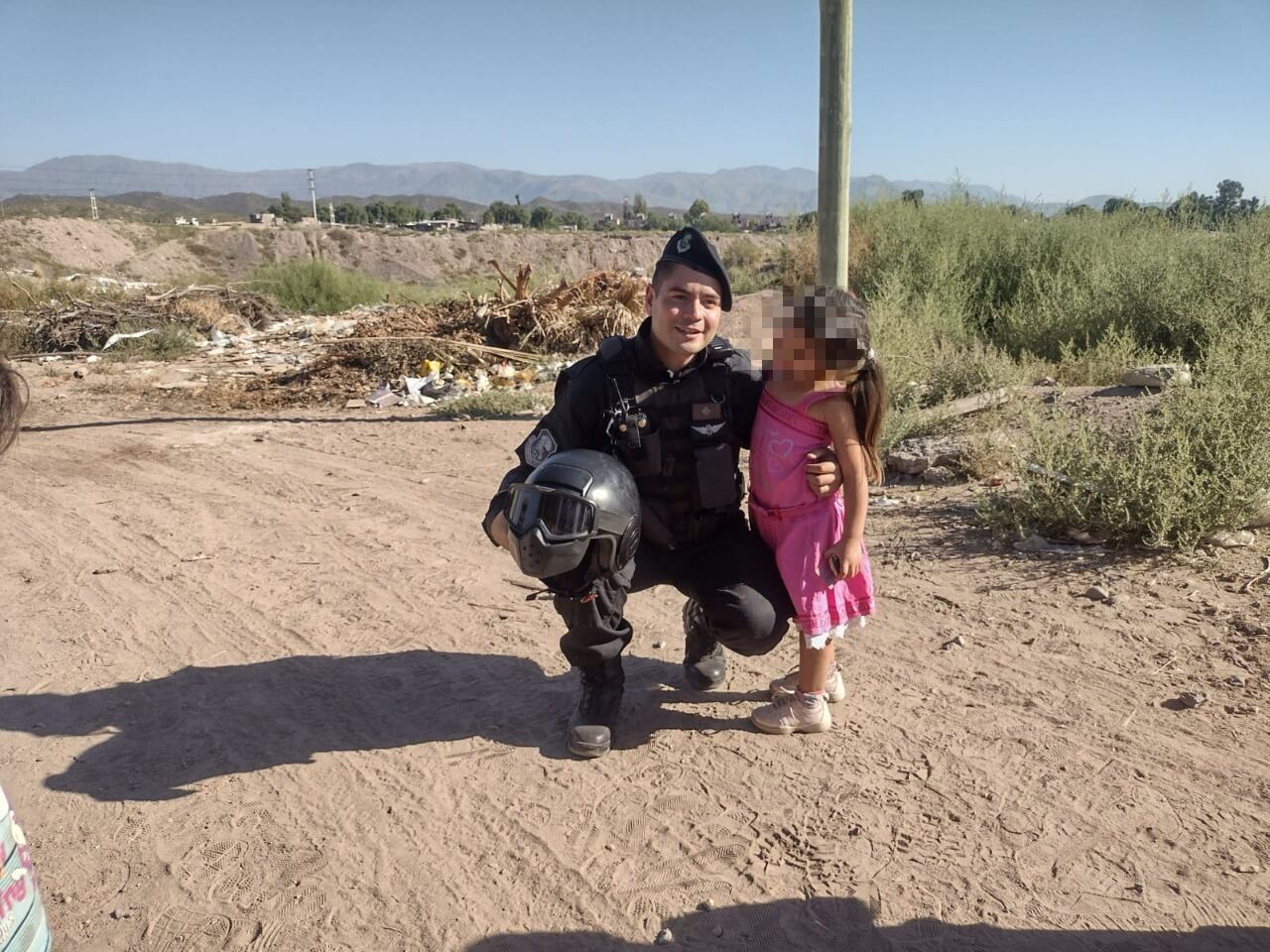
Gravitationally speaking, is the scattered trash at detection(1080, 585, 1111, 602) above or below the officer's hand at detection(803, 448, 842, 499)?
below

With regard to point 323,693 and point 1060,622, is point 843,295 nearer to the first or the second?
point 1060,622

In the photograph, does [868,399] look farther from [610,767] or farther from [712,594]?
[610,767]

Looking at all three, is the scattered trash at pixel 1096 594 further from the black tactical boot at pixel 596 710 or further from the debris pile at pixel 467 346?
the debris pile at pixel 467 346

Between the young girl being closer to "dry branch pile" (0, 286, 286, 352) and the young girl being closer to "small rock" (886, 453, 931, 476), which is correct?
"small rock" (886, 453, 931, 476)

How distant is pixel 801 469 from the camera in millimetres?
2814

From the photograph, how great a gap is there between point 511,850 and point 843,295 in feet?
6.14

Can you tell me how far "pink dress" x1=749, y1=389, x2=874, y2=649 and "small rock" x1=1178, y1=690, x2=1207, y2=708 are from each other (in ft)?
3.96

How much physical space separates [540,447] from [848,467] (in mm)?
945

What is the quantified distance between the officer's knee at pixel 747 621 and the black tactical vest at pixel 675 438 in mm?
287

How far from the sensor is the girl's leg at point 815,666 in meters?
3.02

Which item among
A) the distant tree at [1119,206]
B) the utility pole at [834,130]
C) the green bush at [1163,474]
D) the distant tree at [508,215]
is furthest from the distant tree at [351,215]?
the green bush at [1163,474]

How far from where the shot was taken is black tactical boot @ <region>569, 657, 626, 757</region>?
3008 millimetres

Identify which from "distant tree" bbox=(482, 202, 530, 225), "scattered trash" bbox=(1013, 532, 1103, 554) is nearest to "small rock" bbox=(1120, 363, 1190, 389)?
"scattered trash" bbox=(1013, 532, 1103, 554)

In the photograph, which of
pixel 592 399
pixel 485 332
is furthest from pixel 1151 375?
pixel 485 332
